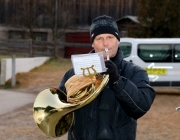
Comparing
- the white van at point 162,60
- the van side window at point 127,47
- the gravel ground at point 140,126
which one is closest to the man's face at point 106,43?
the gravel ground at point 140,126

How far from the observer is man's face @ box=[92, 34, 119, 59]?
9.21 ft

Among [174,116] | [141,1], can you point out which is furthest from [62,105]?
[141,1]

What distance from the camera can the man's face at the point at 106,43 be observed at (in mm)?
2807

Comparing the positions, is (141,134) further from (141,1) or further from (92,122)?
(141,1)

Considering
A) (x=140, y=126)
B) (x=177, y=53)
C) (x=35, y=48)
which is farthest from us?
(x=35, y=48)

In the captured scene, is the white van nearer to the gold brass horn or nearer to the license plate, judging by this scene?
the license plate

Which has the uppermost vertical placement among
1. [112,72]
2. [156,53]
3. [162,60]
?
[112,72]

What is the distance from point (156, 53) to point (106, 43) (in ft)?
37.2

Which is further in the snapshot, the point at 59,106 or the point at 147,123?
the point at 147,123

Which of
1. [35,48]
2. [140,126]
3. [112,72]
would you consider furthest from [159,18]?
[112,72]

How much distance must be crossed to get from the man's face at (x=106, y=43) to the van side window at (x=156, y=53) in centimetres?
1119

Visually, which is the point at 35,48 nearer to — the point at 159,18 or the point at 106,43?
the point at 159,18

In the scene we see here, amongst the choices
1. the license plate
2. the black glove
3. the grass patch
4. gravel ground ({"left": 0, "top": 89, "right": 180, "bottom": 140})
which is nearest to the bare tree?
the grass patch

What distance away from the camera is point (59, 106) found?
2.86 m
